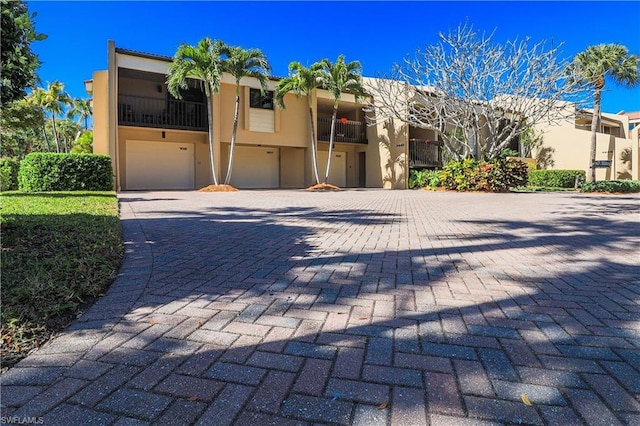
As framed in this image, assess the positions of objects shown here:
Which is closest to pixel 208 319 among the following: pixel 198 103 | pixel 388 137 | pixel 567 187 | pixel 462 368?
pixel 462 368

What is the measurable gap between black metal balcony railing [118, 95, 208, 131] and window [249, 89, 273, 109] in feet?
8.45

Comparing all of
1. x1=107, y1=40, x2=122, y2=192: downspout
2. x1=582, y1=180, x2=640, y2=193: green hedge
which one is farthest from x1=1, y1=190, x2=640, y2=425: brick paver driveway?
x1=582, y1=180, x2=640, y2=193: green hedge

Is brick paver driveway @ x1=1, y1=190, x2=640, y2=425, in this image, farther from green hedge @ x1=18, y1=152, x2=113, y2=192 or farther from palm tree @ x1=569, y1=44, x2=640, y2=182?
palm tree @ x1=569, y1=44, x2=640, y2=182

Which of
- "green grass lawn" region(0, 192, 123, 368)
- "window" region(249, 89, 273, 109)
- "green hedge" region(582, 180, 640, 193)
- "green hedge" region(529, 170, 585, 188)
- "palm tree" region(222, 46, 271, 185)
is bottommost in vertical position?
"green grass lawn" region(0, 192, 123, 368)

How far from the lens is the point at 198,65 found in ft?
51.6

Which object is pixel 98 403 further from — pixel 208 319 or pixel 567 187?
pixel 567 187

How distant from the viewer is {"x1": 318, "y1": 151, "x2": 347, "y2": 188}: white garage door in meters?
24.0

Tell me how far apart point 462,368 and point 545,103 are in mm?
18840

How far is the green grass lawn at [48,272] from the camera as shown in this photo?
2.34 metres

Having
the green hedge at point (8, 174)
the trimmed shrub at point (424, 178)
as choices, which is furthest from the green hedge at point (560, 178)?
the green hedge at point (8, 174)

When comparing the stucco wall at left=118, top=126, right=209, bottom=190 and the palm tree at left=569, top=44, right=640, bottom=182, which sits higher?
the palm tree at left=569, top=44, right=640, bottom=182

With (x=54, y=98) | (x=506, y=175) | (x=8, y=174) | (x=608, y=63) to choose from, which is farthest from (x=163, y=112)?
(x=608, y=63)

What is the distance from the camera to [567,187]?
23000mm

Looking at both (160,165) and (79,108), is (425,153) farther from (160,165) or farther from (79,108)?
(79,108)
